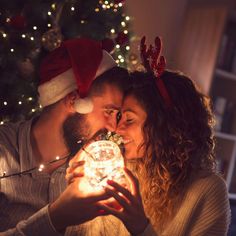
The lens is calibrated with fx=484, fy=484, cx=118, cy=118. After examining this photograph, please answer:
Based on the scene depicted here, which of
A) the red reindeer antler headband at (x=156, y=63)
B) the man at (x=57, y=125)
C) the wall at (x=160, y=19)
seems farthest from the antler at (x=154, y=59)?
the wall at (x=160, y=19)

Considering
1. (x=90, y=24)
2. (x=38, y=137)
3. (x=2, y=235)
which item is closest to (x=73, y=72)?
(x=38, y=137)

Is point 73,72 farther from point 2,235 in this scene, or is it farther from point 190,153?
point 2,235

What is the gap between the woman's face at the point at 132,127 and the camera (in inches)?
69.0

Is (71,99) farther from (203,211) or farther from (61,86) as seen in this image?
(203,211)

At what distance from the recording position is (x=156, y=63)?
5.89ft

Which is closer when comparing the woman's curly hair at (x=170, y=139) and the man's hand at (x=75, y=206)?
the man's hand at (x=75, y=206)

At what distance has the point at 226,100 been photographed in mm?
3939

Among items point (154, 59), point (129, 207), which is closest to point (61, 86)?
point (154, 59)

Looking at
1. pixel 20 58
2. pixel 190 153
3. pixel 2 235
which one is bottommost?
pixel 2 235

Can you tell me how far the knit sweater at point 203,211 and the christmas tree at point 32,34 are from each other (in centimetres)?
96

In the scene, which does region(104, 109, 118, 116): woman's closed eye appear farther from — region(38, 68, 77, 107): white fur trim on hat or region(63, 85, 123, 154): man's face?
region(38, 68, 77, 107): white fur trim on hat

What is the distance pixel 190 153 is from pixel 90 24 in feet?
3.66

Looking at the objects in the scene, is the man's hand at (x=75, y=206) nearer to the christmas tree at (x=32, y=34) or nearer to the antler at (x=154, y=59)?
the antler at (x=154, y=59)

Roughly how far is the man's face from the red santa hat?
51 millimetres
